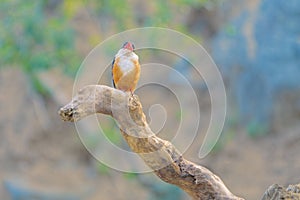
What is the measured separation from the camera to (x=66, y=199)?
604 cm

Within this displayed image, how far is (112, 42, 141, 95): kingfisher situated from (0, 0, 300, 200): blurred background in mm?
2101

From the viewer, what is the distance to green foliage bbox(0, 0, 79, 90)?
14.8 feet

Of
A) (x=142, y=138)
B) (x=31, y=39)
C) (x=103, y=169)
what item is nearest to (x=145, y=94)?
(x=103, y=169)

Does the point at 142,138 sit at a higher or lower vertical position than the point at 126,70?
lower

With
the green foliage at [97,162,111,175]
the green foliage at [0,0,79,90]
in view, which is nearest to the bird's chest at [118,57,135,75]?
the green foliage at [0,0,79,90]

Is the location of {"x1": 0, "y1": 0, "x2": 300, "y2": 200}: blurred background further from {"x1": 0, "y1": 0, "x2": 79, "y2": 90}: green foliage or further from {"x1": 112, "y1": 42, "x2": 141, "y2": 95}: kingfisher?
{"x1": 112, "y1": 42, "x2": 141, "y2": 95}: kingfisher

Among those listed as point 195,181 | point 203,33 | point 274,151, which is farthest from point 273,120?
point 195,181

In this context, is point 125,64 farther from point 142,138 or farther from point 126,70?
point 142,138

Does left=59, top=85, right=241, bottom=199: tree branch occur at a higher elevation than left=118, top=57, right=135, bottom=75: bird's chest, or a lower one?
lower

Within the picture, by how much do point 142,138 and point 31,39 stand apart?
2694mm

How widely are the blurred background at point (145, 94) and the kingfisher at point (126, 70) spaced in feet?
6.89

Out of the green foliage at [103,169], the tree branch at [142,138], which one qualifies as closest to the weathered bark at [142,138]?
the tree branch at [142,138]

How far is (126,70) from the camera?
2.07m

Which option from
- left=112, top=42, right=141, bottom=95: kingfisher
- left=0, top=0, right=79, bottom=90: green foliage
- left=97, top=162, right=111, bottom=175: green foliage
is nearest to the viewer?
left=112, top=42, right=141, bottom=95: kingfisher
